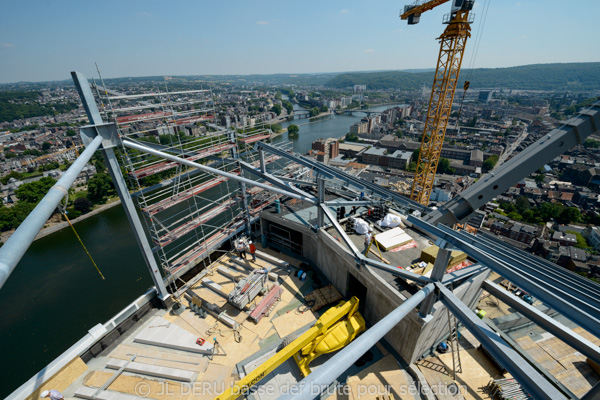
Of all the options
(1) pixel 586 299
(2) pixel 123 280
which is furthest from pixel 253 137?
(2) pixel 123 280

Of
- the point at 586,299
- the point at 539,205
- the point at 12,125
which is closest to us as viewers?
the point at 586,299

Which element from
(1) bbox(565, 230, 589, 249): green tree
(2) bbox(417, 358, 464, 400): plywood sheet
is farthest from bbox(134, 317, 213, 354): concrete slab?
(1) bbox(565, 230, 589, 249): green tree

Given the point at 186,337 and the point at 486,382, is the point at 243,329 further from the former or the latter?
the point at 486,382

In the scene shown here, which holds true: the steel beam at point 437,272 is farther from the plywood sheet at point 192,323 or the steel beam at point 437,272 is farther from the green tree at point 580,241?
the green tree at point 580,241

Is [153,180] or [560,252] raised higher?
[153,180]

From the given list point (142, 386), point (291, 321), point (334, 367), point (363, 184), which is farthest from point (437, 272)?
point (142, 386)

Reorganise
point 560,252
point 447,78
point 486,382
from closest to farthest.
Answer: point 486,382 → point 447,78 → point 560,252

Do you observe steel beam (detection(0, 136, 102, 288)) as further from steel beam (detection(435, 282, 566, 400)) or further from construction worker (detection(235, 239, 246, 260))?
construction worker (detection(235, 239, 246, 260))
